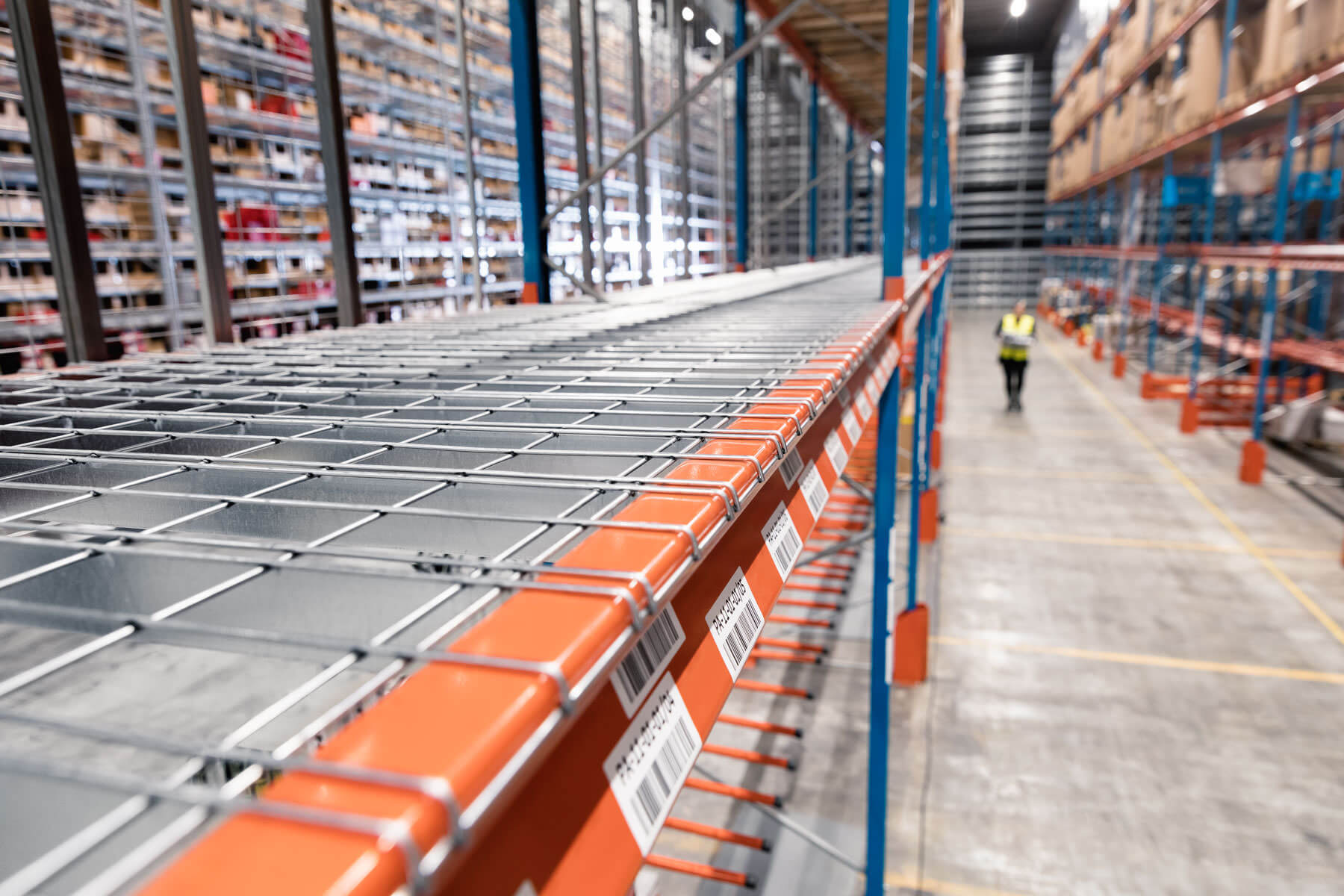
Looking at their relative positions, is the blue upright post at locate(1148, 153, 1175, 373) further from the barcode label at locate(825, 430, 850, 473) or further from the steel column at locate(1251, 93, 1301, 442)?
the barcode label at locate(825, 430, 850, 473)

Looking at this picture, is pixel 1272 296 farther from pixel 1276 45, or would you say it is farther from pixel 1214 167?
pixel 1214 167

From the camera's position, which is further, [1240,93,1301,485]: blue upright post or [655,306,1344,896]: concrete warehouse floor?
[1240,93,1301,485]: blue upright post

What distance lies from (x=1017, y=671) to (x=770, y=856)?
2.50 meters

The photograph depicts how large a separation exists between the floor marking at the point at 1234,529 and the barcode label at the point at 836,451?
5.75 meters

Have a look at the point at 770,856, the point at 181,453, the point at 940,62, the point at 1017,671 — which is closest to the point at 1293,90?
the point at 940,62

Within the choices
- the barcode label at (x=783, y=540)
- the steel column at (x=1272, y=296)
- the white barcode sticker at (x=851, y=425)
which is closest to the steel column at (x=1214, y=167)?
the steel column at (x=1272, y=296)

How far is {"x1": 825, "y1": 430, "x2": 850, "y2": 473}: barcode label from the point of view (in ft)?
6.77

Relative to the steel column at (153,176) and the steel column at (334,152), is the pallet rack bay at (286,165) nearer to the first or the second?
the steel column at (153,176)

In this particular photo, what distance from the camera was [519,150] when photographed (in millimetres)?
5684

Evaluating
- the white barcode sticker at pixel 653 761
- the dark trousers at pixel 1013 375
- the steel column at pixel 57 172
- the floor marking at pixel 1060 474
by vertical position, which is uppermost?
the steel column at pixel 57 172

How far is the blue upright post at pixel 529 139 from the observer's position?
5.41 metres

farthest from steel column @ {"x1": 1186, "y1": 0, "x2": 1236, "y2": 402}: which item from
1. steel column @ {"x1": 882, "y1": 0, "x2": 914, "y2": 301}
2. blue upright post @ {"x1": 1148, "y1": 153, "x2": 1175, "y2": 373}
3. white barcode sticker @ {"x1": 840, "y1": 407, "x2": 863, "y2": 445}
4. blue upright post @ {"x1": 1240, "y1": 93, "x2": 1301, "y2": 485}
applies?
white barcode sticker @ {"x1": 840, "y1": 407, "x2": 863, "y2": 445}

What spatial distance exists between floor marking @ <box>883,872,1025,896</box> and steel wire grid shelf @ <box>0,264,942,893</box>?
2.78m

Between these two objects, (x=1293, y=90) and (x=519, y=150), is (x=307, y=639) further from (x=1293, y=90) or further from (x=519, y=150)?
(x=1293, y=90)
